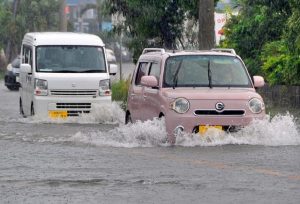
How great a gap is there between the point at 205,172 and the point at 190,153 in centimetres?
247

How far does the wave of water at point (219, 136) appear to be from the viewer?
56.1 ft

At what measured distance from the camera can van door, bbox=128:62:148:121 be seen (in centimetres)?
1918

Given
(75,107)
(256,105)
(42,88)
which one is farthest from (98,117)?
(256,105)

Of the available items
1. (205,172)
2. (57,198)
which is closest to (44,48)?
(205,172)

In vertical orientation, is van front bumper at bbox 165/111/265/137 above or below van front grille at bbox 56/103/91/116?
above

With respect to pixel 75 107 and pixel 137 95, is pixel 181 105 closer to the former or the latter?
pixel 137 95

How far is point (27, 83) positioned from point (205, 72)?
8.92 m

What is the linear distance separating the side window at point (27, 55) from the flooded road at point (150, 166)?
15.7 feet

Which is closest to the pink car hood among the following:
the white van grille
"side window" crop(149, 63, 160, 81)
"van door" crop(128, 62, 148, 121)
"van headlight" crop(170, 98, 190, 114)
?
"van headlight" crop(170, 98, 190, 114)

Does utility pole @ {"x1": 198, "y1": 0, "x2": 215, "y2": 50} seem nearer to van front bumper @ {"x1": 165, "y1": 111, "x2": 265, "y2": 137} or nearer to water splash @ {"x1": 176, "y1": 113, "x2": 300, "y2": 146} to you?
water splash @ {"x1": 176, "y1": 113, "x2": 300, "y2": 146}

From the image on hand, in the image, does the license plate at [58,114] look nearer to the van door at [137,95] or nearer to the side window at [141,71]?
the van door at [137,95]

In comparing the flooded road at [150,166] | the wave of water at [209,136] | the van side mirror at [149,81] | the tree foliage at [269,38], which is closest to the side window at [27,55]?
the flooded road at [150,166]

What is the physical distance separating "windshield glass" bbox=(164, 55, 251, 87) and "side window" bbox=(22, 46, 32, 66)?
832cm

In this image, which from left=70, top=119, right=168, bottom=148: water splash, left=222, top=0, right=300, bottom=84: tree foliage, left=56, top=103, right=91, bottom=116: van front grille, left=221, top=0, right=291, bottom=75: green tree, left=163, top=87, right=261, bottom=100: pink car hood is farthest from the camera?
left=221, top=0, right=291, bottom=75: green tree
